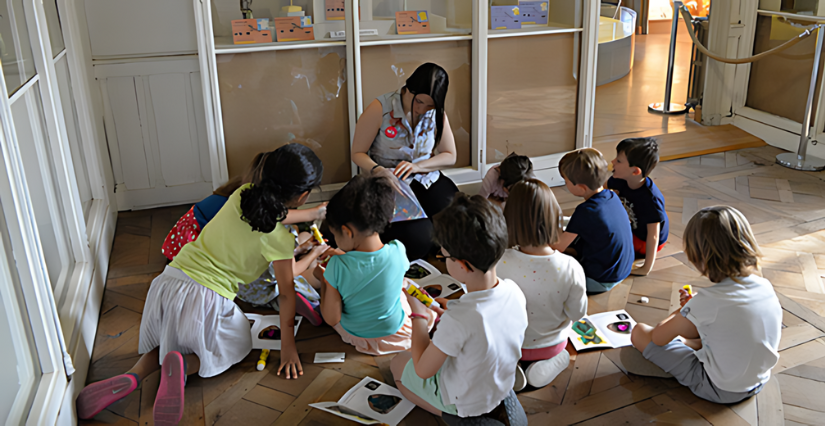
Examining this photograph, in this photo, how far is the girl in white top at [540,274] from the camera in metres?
2.41

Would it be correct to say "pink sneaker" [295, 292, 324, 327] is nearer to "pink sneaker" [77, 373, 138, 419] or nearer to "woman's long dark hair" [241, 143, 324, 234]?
"woman's long dark hair" [241, 143, 324, 234]

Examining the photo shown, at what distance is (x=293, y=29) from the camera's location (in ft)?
12.7

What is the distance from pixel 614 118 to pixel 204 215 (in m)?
4.59

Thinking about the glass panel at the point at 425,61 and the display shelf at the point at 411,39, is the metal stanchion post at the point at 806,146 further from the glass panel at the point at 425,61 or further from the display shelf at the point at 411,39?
the display shelf at the point at 411,39

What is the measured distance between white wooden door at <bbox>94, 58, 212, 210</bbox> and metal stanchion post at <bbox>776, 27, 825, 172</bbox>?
434 cm

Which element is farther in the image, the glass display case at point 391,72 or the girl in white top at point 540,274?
the glass display case at point 391,72

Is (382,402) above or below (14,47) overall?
below

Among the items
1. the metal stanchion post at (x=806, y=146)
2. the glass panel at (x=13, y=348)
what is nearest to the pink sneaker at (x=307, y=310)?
the glass panel at (x=13, y=348)

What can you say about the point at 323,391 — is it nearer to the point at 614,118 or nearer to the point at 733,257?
the point at 733,257

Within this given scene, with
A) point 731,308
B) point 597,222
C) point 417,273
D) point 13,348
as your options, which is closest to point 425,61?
point 417,273

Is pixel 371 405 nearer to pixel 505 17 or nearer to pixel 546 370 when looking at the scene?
pixel 546 370

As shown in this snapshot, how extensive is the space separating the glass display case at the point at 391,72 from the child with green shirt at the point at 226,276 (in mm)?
1534

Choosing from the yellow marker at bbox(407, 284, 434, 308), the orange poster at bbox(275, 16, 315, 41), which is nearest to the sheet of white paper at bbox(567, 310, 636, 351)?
the yellow marker at bbox(407, 284, 434, 308)

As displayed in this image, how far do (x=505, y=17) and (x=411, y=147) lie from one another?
50.4 inches
